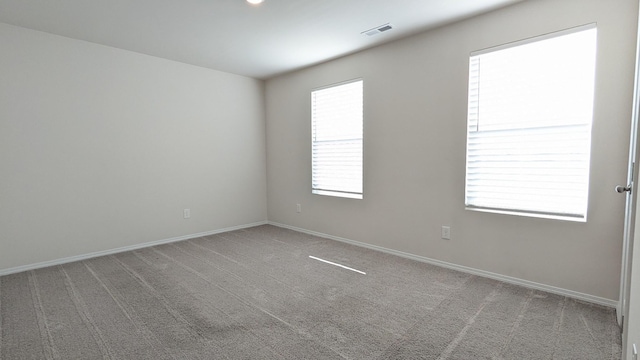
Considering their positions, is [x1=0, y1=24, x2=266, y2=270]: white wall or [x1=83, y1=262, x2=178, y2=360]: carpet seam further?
[x1=0, y1=24, x2=266, y2=270]: white wall

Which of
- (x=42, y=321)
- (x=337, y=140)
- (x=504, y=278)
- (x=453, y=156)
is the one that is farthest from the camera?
(x=337, y=140)

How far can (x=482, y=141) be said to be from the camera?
2842 mm

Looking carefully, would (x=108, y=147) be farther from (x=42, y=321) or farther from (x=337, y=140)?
(x=337, y=140)

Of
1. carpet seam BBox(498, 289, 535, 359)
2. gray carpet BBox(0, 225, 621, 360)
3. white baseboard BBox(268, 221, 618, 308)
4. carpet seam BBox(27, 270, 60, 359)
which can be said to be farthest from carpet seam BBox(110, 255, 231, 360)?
white baseboard BBox(268, 221, 618, 308)

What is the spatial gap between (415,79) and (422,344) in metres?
2.55

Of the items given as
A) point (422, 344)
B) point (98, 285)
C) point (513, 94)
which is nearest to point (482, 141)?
point (513, 94)

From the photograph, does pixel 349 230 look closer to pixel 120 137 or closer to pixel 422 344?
pixel 422 344

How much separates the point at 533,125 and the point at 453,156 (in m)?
0.70

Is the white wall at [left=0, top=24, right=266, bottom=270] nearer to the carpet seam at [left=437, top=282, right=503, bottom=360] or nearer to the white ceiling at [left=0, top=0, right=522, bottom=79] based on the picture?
the white ceiling at [left=0, top=0, right=522, bottom=79]

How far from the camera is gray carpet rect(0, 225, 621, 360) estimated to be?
5.89ft

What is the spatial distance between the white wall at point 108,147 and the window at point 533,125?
3.47 meters

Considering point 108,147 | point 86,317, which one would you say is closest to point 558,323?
point 86,317

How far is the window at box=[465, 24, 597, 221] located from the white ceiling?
1.77ft

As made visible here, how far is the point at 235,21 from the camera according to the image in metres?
2.87
